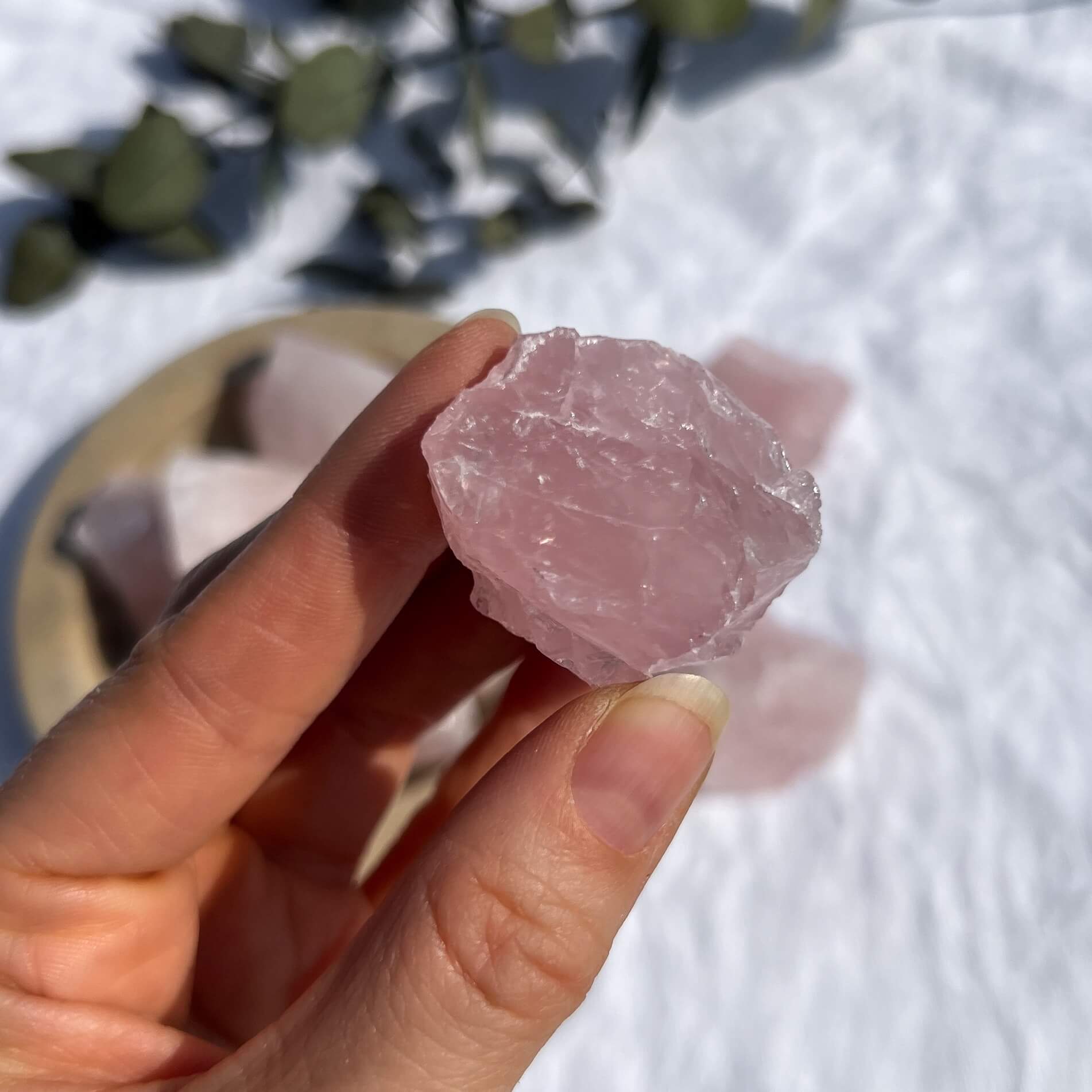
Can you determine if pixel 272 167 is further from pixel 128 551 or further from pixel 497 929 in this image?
pixel 497 929

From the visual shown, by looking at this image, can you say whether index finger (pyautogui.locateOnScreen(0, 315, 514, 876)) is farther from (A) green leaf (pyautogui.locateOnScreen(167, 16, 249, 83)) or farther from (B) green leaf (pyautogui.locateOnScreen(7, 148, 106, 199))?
(A) green leaf (pyautogui.locateOnScreen(167, 16, 249, 83))

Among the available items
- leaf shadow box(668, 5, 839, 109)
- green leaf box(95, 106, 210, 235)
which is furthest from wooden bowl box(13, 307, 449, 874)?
leaf shadow box(668, 5, 839, 109)

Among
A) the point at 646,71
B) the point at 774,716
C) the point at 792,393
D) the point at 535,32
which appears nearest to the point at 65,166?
the point at 535,32

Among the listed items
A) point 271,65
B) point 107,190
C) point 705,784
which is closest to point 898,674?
point 705,784

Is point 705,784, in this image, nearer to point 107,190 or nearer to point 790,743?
point 790,743

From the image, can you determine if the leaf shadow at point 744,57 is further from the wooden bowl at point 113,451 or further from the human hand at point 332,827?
the human hand at point 332,827
